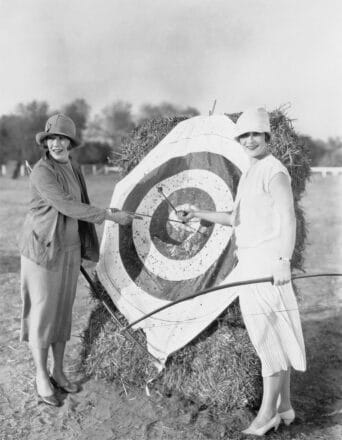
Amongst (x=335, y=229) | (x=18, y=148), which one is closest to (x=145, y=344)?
(x=335, y=229)

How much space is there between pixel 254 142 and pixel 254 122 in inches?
4.6

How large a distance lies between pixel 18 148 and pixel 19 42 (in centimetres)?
2092

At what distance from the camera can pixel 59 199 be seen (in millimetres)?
3137

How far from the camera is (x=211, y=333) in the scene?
3305mm

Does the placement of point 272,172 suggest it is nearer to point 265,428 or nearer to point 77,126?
point 265,428

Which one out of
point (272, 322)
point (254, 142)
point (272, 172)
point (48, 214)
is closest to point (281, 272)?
point (272, 322)

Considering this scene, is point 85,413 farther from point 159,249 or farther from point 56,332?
point 159,249

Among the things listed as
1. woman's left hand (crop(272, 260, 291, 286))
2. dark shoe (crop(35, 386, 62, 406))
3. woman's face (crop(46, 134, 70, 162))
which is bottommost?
dark shoe (crop(35, 386, 62, 406))

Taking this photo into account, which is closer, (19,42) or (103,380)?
(103,380)

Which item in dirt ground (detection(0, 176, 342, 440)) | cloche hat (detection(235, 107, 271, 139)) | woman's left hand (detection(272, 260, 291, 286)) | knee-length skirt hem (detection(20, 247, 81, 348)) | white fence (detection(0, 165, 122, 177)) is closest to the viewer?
woman's left hand (detection(272, 260, 291, 286))

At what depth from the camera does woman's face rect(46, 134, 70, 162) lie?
10.8 feet

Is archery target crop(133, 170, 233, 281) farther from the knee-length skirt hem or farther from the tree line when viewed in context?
the tree line

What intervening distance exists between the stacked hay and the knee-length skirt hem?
0.34m

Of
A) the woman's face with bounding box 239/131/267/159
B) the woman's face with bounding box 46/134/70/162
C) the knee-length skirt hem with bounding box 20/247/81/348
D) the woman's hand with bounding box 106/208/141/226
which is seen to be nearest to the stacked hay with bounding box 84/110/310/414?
the knee-length skirt hem with bounding box 20/247/81/348
